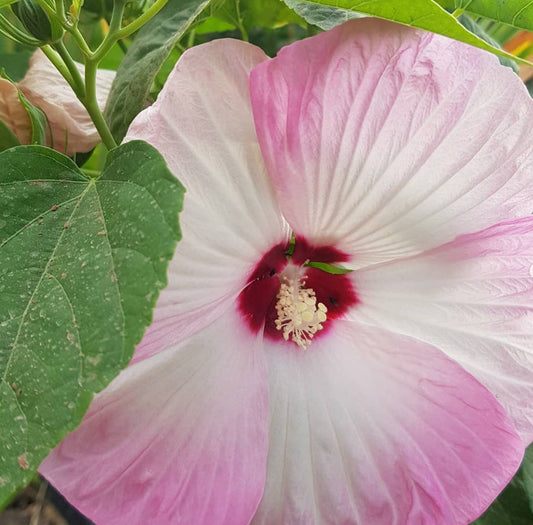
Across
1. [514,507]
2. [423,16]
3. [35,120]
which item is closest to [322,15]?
[423,16]

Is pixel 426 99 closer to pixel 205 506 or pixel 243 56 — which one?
pixel 243 56

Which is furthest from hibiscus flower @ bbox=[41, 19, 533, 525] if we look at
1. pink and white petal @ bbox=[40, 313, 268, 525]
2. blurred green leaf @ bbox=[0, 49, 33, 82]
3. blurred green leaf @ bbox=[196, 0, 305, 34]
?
blurred green leaf @ bbox=[0, 49, 33, 82]

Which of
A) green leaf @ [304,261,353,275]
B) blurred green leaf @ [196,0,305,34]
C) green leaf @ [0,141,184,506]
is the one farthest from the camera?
blurred green leaf @ [196,0,305,34]

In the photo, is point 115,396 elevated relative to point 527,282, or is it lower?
lower

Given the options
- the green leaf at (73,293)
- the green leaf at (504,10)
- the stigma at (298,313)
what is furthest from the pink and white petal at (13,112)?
the green leaf at (504,10)

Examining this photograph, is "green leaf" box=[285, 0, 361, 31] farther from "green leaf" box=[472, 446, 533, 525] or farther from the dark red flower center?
"green leaf" box=[472, 446, 533, 525]

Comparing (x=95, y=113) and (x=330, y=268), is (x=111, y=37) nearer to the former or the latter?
(x=95, y=113)

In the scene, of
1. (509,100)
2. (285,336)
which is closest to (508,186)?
(509,100)
